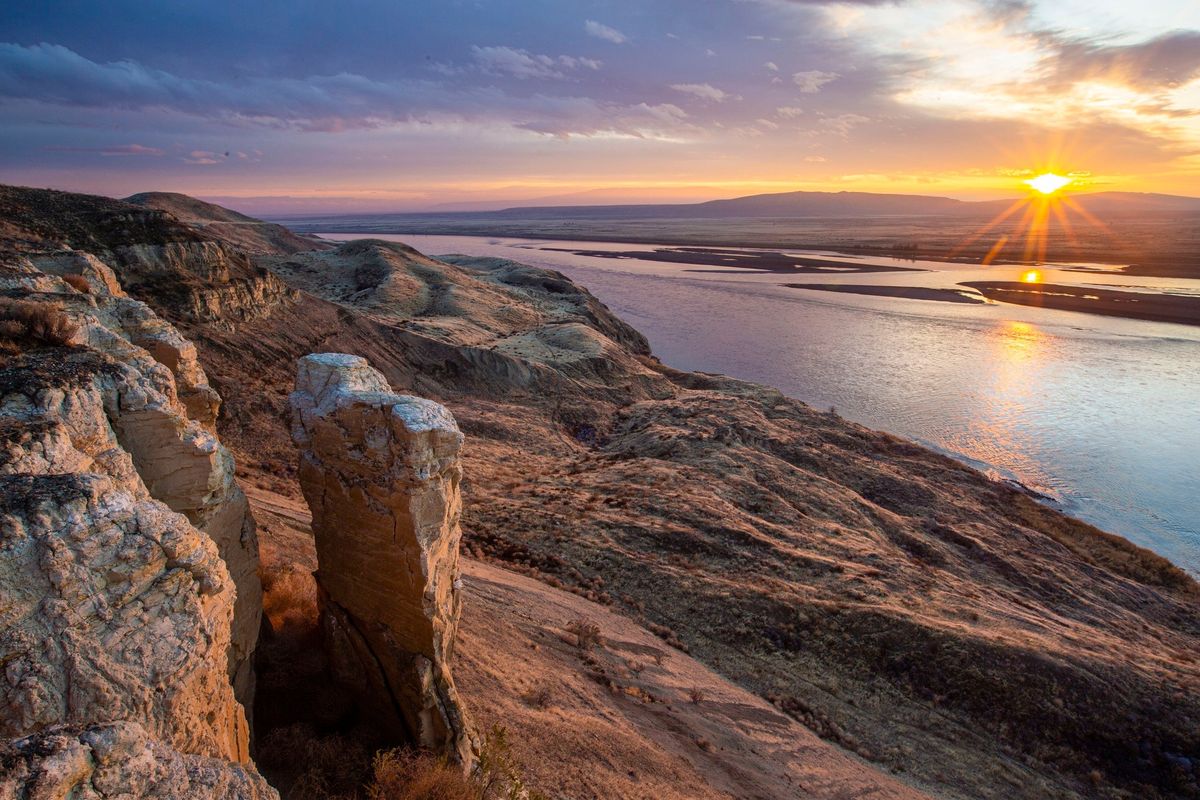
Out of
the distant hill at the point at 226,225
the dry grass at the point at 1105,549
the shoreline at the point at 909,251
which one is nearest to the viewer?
the dry grass at the point at 1105,549

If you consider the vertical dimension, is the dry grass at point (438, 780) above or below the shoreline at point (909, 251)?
below

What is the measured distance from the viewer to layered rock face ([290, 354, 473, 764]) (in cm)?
754

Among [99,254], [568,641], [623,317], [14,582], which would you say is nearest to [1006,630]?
[568,641]

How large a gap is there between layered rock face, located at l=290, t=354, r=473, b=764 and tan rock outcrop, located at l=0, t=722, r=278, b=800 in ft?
12.0

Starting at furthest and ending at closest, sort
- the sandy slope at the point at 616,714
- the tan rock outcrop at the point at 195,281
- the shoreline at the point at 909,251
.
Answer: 1. the shoreline at the point at 909,251
2. the tan rock outcrop at the point at 195,281
3. the sandy slope at the point at 616,714

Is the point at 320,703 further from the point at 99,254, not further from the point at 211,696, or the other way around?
the point at 99,254

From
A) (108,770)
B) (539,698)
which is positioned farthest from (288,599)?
(108,770)

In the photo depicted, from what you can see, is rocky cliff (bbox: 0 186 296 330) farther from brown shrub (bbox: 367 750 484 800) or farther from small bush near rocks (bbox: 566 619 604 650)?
brown shrub (bbox: 367 750 484 800)

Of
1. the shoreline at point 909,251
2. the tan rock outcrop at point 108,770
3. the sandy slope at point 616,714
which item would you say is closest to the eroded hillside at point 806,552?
the sandy slope at point 616,714

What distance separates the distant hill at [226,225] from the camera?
65688 mm

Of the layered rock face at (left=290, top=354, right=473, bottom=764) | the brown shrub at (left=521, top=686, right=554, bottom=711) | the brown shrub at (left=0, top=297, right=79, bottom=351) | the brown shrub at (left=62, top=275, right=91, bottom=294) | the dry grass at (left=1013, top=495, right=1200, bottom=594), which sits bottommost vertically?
the dry grass at (left=1013, top=495, right=1200, bottom=594)

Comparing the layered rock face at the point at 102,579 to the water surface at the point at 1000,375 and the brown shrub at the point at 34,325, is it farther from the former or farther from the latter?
the water surface at the point at 1000,375

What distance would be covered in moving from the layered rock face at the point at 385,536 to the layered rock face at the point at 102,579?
144 cm

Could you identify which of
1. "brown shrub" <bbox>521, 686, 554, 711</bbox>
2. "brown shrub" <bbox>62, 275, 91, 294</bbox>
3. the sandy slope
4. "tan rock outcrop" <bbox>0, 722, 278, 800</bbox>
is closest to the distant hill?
"brown shrub" <bbox>62, 275, 91, 294</bbox>
